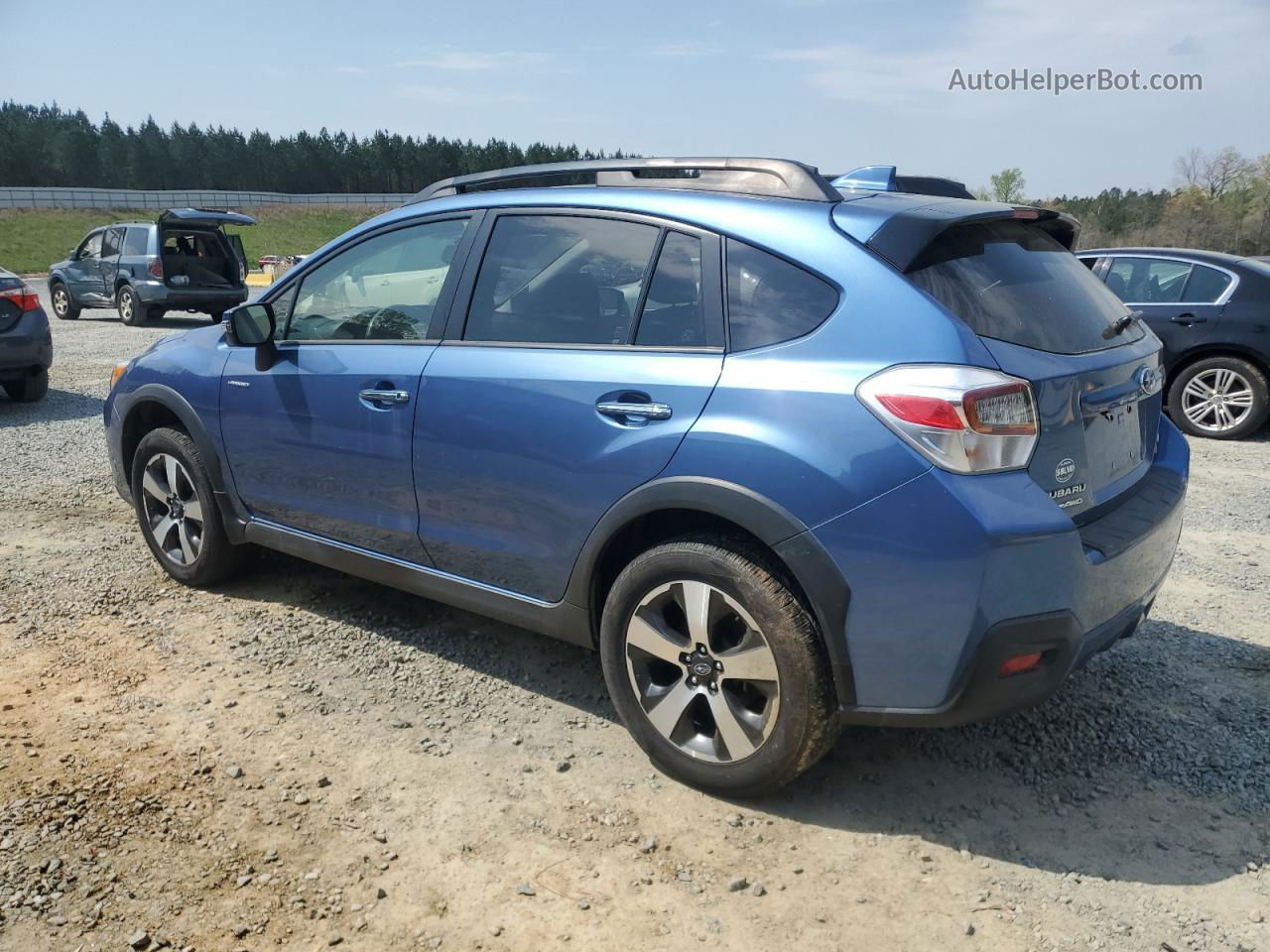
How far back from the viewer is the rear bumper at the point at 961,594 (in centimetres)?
244

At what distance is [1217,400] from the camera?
8328 millimetres

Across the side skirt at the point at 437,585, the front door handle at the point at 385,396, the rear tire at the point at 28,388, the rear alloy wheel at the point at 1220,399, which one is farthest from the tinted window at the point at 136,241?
the rear alloy wheel at the point at 1220,399

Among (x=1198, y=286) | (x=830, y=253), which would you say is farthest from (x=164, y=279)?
(x=830, y=253)

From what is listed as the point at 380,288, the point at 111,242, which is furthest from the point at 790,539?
the point at 111,242

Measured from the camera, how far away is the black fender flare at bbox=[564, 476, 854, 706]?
8.55 ft

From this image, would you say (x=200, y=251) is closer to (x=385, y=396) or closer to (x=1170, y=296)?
(x=1170, y=296)

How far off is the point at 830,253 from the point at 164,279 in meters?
16.3

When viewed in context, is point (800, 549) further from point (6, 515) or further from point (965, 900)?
point (6, 515)

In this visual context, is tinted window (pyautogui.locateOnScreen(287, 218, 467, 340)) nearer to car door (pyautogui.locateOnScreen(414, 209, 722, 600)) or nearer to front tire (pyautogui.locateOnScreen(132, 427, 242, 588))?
car door (pyautogui.locateOnScreen(414, 209, 722, 600))

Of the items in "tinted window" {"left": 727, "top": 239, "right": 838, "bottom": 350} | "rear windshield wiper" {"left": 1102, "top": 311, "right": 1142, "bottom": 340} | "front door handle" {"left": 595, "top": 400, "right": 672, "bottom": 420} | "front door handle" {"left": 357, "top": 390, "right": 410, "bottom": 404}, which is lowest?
"front door handle" {"left": 357, "top": 390, "right": 410, "bottom": 404}

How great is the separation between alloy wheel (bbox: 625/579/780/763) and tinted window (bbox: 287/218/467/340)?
55.6 inches

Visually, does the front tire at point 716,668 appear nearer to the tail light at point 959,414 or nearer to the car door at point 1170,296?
the tail light at point 959,414

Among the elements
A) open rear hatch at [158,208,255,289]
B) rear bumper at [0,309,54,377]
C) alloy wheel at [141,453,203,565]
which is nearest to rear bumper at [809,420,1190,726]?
alloy wheel at [141,453,203,565]

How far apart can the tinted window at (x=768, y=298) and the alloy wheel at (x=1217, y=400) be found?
7021 millimetres
